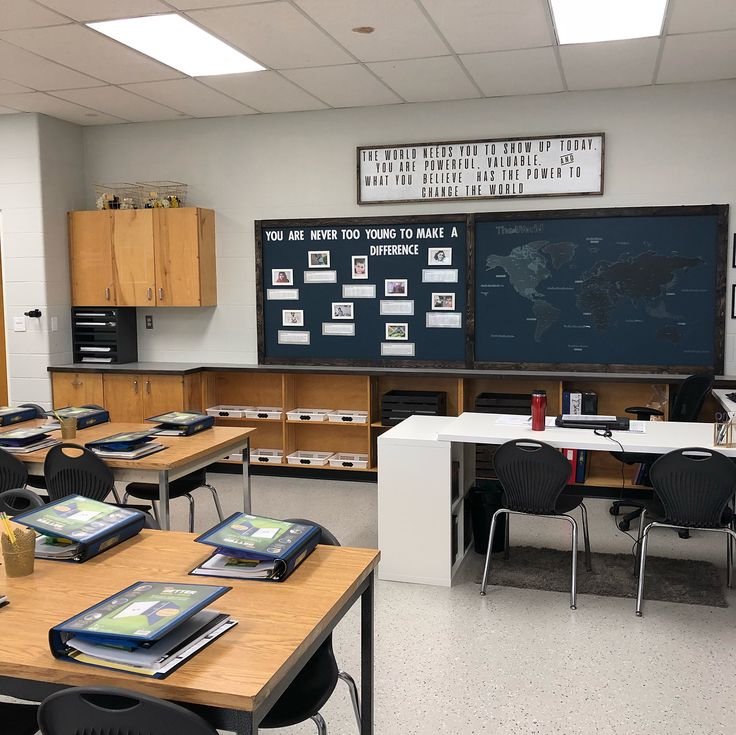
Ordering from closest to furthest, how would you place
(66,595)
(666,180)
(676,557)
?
(66,595), (676,557), (666,180)

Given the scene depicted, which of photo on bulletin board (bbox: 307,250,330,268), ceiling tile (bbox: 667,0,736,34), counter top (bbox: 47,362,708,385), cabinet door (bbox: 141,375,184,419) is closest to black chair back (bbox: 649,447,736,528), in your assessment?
counter top (bbox: 47,362,708,385)

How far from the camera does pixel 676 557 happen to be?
4477 mm

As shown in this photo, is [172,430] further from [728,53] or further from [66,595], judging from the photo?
[728,53]

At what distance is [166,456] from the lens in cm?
379

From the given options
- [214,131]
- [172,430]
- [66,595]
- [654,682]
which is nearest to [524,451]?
[654,682]

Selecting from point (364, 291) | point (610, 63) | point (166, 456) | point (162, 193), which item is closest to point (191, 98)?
point (162, 193)

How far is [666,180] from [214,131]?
3728 millimetres

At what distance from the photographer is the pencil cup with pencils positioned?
7.14ft

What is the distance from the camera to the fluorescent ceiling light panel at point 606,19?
4.16 metres

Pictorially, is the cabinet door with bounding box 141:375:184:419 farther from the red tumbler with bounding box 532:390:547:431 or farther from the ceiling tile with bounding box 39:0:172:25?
the red tumbler with bounding box 532:390:547:431

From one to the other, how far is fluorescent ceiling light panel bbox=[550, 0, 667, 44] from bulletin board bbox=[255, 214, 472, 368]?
183 centimetres

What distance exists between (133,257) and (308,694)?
17.2 feet

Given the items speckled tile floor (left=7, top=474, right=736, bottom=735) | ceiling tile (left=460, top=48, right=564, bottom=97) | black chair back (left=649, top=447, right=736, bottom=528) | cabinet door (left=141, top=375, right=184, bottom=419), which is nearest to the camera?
speckled tile floor (left=7, top=474, right=736, bottom=735)

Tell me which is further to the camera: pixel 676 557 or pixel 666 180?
pixel 666 180
